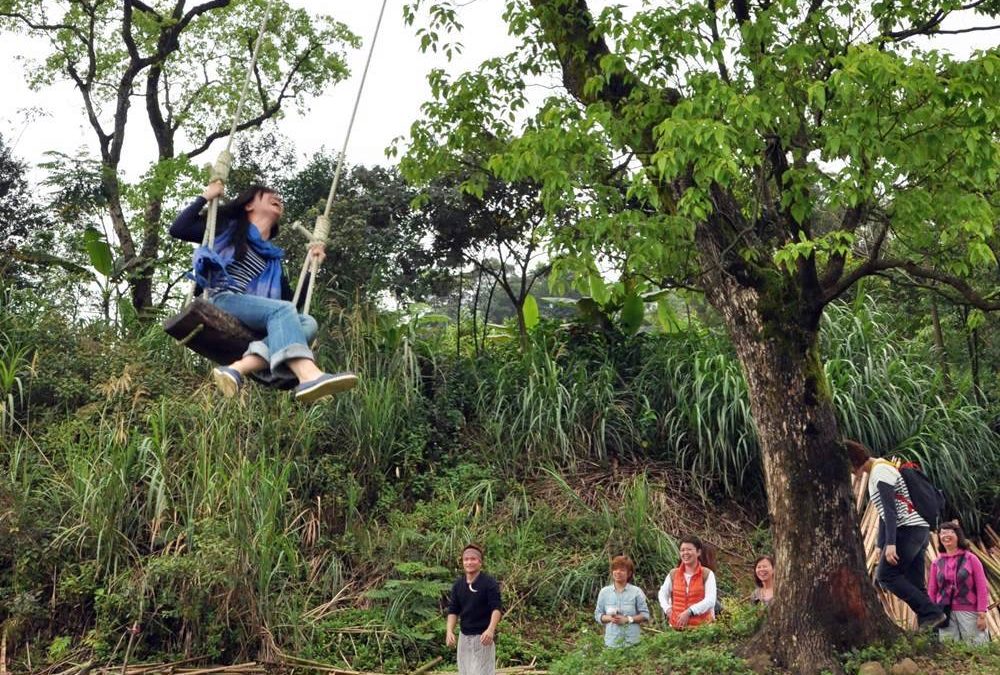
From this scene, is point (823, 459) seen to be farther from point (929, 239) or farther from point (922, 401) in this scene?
point (922, 401)

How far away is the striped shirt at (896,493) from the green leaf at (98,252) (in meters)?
8.41

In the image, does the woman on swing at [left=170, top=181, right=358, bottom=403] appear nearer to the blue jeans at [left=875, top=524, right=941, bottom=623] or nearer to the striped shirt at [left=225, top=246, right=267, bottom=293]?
the striped shirt at [left=225, top=246, right=267, bottom=293]

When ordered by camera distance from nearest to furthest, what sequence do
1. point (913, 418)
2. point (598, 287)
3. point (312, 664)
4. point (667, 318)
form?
point (598, 287), point (312, 664), point (913, 418), point (667, 318)

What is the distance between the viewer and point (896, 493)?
7176 mm

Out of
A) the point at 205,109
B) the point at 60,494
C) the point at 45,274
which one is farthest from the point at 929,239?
the point at 205,109

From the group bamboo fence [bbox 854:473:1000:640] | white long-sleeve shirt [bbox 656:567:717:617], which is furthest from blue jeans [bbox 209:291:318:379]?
bamboo fence [bbox 854:473:1000:640]

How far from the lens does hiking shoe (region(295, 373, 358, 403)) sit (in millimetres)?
5098

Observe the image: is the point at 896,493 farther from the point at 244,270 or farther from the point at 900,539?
the point at 244,270

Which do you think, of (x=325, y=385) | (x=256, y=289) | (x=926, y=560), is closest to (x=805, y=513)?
(x=926, y=560)

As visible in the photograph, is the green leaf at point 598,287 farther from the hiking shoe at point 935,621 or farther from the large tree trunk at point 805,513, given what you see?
the hiking shoe at point 935,621

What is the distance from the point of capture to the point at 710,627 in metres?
7.12

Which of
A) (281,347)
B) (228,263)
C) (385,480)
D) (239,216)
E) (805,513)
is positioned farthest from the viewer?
(385,480)

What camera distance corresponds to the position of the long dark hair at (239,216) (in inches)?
223

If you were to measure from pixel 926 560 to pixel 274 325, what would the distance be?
6082mm
